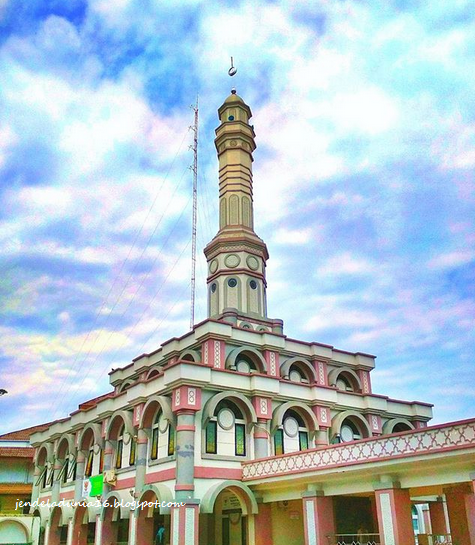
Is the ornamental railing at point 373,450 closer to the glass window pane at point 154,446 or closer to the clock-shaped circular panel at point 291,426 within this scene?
the clock-shaped circular panel at point 291,426

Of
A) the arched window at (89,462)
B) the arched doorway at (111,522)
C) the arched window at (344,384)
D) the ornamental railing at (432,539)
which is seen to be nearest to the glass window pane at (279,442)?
the arched window at (344,384)

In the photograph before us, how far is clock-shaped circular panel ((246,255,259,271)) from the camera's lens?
33.5 meters

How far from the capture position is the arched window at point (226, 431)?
24328 millimetres

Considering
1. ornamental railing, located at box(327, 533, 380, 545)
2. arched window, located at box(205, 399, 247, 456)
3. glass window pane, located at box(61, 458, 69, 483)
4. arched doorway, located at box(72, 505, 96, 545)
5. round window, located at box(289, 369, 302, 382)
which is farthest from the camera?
glass window pane, located at box(61, 458, 69, 483)

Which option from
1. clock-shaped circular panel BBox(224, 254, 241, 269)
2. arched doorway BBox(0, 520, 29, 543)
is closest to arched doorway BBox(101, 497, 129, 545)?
arched doorway BBox(0, 520, 29, 543)

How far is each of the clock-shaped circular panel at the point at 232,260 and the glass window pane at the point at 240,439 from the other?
10.5 metres

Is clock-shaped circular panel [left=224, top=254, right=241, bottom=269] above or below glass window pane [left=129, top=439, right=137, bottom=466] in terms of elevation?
above

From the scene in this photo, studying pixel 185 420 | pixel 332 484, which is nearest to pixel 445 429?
pixel 332 484

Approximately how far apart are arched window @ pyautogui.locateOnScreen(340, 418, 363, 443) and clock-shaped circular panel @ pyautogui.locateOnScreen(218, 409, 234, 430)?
22.8ft

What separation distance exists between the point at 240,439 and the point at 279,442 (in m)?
2.25

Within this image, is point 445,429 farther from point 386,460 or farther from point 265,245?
point 265,245

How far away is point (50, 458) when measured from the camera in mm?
36531

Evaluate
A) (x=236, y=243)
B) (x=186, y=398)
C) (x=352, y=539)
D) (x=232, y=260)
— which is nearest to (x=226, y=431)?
(x=186, y=398)

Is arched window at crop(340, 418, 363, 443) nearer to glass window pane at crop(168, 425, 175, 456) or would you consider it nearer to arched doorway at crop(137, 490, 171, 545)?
glass window pane at crop(168, 425, 175, 456)
